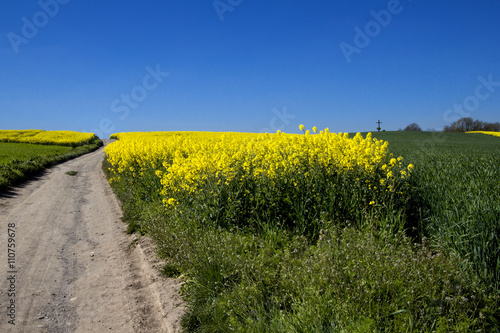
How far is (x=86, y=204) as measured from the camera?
11031 mm

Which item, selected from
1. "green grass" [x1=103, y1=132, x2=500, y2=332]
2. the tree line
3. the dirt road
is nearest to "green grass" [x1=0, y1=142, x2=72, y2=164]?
the dirt road

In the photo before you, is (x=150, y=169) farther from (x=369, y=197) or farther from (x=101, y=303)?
(x=369, y=197)

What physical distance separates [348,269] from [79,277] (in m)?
4.58

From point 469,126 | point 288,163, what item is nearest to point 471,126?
point 469,126

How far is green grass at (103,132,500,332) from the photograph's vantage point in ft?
10.0

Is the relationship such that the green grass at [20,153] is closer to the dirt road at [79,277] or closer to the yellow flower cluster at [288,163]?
the dirt road at [79,277]

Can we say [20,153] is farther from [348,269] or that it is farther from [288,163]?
[348,269]

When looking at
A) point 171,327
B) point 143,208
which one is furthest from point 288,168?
point 143,208

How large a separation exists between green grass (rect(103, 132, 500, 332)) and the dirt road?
541mm

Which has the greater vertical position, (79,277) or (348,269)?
(348,269)

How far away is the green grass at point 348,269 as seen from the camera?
10.0 ft

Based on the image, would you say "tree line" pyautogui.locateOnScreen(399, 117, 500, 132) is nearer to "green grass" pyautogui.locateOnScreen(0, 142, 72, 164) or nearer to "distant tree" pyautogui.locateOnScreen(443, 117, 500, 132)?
"distant tree" pyautogui.locateOnScreen(443, 117, 500, 132)

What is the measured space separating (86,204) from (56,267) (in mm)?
5502

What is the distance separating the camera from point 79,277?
5.59 meters
